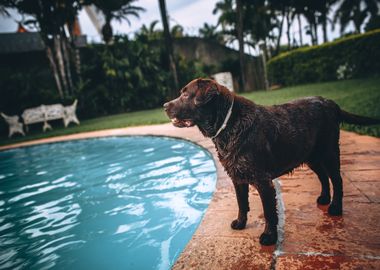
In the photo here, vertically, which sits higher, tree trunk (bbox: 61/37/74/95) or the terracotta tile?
tree trunk (bbox: 61/37/74/95)

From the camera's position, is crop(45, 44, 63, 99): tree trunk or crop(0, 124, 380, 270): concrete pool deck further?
crop(45, 44, 63, 99): tree trunk

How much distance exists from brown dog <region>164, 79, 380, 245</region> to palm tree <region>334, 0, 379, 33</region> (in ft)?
157

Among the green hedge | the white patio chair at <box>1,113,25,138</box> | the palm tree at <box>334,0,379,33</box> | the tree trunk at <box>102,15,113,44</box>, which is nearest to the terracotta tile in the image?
the white patio chair at <box>1,113,25,138</box>

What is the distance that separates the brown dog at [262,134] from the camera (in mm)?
2053

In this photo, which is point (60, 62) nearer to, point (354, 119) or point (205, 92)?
point (205, 92)

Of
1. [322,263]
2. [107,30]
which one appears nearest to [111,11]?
[107,30]

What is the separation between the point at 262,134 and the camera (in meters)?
2.09

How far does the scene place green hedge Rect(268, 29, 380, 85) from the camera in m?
14.8

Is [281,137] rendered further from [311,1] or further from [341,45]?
[311,1]

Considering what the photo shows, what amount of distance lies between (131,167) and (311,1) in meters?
31.1

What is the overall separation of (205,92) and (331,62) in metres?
18.4

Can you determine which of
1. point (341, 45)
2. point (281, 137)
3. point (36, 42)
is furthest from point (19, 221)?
point (36, 42)

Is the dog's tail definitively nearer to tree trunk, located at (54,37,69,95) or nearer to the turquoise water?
the turquoise water

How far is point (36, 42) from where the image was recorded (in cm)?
2302
